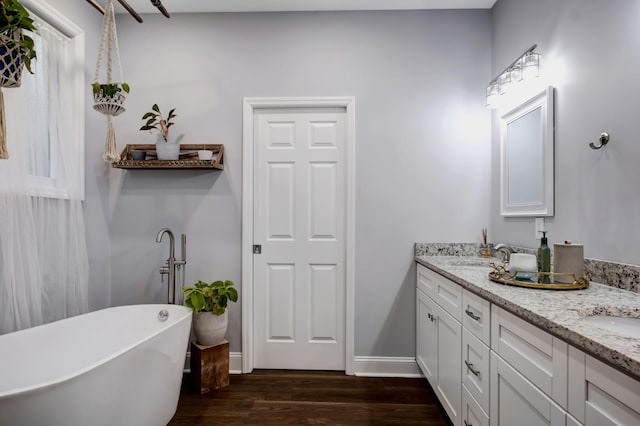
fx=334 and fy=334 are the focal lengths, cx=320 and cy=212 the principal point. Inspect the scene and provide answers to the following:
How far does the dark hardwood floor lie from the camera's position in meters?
2.00

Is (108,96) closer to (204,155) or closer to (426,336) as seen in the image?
(204,155)

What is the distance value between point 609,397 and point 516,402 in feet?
1.53

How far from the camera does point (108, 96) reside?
182cm

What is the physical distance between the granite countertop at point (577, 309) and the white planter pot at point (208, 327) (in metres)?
1.60

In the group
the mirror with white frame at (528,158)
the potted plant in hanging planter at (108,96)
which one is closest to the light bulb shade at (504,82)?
the mirror with white frame at (528,158)

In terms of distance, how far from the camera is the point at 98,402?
52.6 inches

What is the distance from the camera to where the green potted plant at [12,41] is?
1118 millimetres

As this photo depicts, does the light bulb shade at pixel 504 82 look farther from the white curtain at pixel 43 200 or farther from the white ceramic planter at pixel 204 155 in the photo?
the white curtain at pixel 43 200

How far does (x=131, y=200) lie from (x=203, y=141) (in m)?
0.74

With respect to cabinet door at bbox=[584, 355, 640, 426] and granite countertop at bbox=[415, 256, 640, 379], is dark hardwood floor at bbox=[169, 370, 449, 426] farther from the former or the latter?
cabinet door at bbox=[584, 355, 640, 426]

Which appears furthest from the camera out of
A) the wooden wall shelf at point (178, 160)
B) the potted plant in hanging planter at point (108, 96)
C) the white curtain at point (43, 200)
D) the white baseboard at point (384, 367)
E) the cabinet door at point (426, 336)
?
the white baseboard at point (384, 367)

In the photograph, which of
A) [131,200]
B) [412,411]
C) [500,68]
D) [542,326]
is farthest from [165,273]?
[500,68]

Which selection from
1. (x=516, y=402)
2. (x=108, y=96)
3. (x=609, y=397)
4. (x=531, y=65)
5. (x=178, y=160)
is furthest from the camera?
(x=178, y=160)

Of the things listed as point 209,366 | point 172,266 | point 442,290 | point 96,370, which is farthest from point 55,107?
point 442,290
